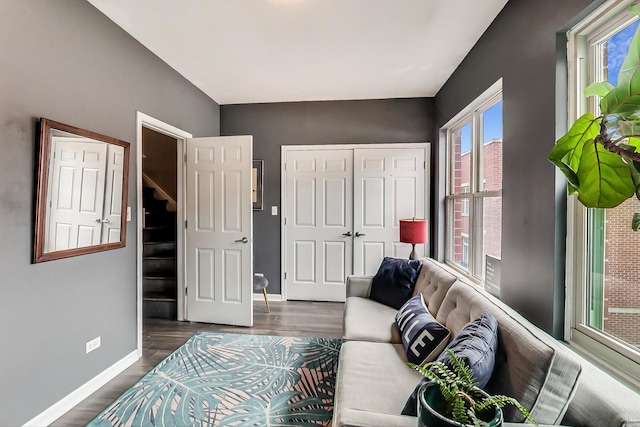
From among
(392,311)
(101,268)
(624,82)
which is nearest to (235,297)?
(101,268)

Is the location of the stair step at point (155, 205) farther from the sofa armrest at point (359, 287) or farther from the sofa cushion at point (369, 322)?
the sofa cushion at point (369, 322)

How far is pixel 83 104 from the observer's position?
2092 mm

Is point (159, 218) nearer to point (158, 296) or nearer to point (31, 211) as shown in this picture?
point (158, 296)

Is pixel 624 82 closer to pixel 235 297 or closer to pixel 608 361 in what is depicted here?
pixel 608 361

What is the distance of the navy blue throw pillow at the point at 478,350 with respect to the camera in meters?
1.13

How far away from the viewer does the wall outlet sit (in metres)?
2.13

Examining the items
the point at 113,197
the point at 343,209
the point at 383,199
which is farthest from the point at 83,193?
the point at 383,199

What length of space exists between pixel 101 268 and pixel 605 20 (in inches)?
130

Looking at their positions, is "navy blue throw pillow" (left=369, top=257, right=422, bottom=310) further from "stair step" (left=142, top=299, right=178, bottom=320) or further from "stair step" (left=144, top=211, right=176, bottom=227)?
"stair step" (left=144, top=211, right=176, bottom=227)

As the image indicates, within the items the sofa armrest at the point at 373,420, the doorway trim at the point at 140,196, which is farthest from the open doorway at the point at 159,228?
the sofa armrest at the point at 373,420

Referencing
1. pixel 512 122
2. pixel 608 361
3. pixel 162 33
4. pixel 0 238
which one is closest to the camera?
pixel 608 361

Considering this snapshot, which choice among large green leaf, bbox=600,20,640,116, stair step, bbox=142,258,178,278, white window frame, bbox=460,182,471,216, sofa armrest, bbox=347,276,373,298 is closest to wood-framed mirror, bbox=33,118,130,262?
stair step, bbox=142,258,178,278

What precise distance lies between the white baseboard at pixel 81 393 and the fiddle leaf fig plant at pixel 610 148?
2847 mm

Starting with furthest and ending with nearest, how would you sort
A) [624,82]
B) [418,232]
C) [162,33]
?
1. [418,232]
2. [162,33]
3. [624,82]
